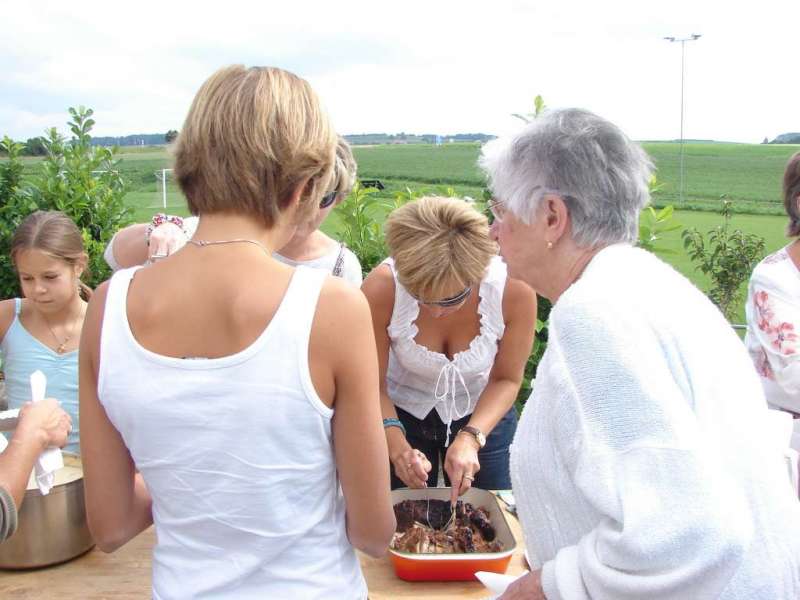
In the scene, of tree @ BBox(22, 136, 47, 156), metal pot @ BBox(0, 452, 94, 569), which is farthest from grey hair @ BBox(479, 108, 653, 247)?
tree @ BBox(22, 136, 47, 156)

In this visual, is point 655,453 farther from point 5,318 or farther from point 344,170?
point 5,318

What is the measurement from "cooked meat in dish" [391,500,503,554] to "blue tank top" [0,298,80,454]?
4.35 ft

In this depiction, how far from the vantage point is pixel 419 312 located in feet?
7.80

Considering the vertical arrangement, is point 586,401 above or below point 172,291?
below

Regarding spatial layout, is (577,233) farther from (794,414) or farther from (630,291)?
(794,414)

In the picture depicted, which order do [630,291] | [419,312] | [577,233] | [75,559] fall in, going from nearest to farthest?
1. [630,291]
2. [577,233]
3. [75,559]
4. [419,312]

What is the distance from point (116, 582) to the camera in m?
1.57

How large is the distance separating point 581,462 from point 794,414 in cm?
185

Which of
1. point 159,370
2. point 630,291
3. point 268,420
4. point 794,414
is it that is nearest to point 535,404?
point 630,291

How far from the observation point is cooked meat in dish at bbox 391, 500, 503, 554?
1667 millimetres

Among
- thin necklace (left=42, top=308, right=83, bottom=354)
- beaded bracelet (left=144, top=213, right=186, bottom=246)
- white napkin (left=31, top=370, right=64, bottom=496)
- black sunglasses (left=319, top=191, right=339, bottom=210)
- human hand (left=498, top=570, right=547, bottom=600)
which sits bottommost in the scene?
human hand (left=498, top=570, right=547, bottom=600)

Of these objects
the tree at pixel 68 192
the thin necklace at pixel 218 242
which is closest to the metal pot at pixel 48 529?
the thin necklace at pixel 218 242

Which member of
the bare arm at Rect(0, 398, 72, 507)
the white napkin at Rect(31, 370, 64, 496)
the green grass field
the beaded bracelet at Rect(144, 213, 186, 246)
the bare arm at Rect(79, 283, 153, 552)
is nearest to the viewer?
the bare arm at Rect(79, 283, 153, 552)

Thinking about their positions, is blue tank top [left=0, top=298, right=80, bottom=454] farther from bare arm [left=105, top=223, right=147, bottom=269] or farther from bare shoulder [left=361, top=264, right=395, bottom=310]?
bare shoulder [left=361, top=264, right=395, bottom=310]
